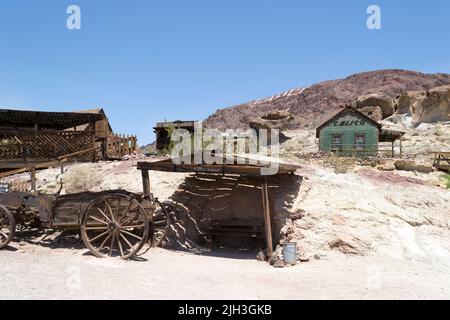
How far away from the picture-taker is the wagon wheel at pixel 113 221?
959 cm

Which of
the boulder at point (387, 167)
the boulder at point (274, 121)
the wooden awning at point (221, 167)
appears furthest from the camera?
the boulder at point (274, 121)

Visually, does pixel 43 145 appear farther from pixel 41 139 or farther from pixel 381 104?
pixel 381 104

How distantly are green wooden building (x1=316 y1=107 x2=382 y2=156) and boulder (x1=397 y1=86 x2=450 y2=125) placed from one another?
58.4ft

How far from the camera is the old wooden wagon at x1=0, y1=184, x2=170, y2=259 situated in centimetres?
964

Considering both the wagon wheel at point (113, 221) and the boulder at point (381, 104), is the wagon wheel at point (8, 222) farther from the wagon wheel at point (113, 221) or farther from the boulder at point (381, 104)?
the boulder at point (381, 104)

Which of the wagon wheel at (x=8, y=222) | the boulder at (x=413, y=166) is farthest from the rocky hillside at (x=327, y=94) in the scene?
the wagon wheel at (x=8, y=222)

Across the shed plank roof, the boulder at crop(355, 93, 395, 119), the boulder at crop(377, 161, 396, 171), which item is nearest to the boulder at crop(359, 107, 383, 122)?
the boulder at crop(355, 93, 395, 119)

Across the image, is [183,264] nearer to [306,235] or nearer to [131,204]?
[131,204]

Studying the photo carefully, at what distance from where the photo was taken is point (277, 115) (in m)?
51.6

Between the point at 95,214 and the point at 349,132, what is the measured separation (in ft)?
74.7

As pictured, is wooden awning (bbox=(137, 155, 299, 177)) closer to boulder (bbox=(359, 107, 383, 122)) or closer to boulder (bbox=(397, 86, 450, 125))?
boulder (bbox=(397, 86, 450, 125))

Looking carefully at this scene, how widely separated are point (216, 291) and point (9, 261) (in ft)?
15.2

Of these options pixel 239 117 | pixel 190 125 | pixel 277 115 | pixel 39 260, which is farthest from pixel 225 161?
pixel 239 117

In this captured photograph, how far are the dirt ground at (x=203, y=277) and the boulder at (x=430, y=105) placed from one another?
37.7 metres
